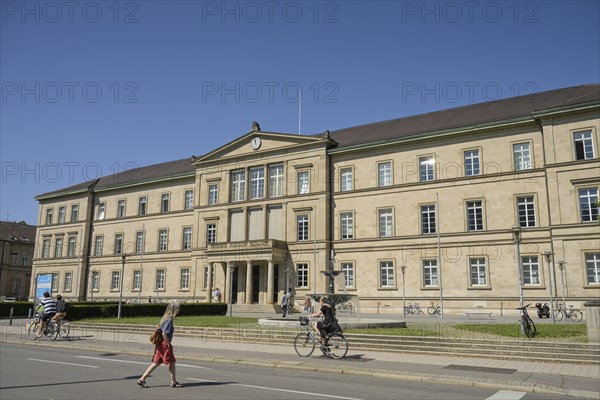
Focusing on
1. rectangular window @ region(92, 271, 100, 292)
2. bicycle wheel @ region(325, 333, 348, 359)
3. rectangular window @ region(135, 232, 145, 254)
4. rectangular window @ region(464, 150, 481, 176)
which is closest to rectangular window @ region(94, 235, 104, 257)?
rectangular window @ region(92, 271, 100, 292)

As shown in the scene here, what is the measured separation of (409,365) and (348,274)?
96.8 ft

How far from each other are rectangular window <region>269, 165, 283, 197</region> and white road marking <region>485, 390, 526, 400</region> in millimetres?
38356

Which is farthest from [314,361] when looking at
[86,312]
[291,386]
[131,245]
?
[131,245]

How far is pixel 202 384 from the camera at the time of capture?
11.5 m

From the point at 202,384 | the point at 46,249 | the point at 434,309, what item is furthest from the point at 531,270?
the point at 46,249

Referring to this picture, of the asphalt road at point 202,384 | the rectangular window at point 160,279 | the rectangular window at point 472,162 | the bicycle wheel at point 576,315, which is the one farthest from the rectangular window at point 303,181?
the asphalt road at point 202,384

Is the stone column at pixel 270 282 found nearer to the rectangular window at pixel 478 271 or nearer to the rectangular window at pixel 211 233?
the rectangular window at pixel 211 233

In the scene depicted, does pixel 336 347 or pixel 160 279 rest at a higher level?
pixel 160 279

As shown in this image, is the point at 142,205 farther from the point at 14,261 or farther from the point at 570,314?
the point at 570,314

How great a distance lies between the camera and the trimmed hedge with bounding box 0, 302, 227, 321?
108 feet

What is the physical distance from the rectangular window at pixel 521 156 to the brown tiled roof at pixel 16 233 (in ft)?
271

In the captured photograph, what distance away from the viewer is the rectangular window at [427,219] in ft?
135

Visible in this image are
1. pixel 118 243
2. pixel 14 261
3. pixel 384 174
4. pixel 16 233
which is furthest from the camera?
pixel 16 233

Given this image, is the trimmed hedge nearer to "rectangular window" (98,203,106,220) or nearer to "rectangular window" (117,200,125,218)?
"rectangular window" (117,200,125,218)
